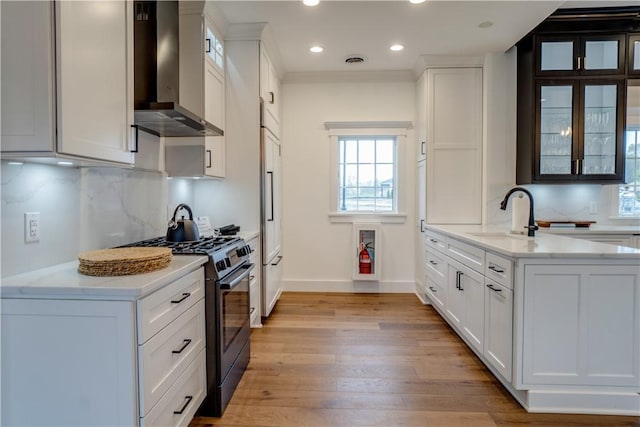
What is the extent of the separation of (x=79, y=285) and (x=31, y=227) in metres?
0.49

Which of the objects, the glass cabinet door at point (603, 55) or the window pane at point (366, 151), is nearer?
the glass cabinet door at point (603, 55)

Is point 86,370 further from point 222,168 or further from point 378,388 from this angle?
point 222,168

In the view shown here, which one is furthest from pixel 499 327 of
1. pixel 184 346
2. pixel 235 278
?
pixel 184 346

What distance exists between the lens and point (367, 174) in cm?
454

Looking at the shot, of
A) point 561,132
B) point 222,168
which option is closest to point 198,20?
point 222,168

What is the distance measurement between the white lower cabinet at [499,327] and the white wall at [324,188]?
205cm

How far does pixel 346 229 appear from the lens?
445 centimetres

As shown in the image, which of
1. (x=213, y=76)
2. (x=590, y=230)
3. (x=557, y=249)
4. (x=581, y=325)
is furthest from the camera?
(x=590, y=230)

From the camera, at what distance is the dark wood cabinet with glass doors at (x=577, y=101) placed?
338 centimetres

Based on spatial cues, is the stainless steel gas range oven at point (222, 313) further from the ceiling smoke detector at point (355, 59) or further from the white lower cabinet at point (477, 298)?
the ceiling smoke detector at point (355, 59)

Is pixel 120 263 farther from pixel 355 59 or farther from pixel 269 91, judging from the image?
pixel 355 59

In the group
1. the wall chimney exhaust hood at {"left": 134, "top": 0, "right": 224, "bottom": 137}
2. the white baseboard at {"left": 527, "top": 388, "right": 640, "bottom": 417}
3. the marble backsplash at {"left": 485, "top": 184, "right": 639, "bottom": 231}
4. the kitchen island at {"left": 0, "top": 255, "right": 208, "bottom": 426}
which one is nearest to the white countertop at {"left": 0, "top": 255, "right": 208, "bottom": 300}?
the kitchen island at {"left": 0, "top": 255, "right": 208, "bottom": 426}

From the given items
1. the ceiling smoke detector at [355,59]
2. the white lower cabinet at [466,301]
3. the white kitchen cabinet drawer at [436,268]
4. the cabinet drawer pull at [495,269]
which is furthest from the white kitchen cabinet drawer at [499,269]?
the ceiling smoke detector at [355,59]

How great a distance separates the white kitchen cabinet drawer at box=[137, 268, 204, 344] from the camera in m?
1.30
